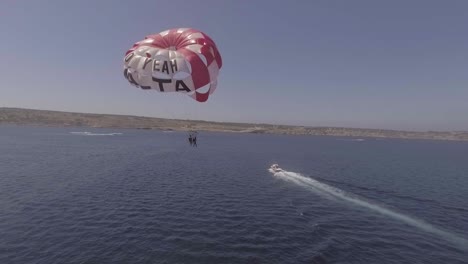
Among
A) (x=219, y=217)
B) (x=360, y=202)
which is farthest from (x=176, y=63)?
(x=360, y=202)

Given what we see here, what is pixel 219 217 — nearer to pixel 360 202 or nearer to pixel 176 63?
pixel 176 63

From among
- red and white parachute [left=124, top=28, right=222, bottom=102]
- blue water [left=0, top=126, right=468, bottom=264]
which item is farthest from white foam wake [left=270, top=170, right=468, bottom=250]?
red and white parachute [left=124, top=28, right=222, bottom=102]

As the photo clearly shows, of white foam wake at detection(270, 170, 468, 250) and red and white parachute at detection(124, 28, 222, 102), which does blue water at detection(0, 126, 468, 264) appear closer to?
white foam wake at detection(270, 170, 468, 250)

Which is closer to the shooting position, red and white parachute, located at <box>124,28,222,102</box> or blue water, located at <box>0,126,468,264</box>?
red and white parachute, located at <box>124,28,222,102</box>

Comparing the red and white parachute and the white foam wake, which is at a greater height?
the red and white parachute

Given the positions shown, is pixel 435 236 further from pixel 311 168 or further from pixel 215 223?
pixel 311 168

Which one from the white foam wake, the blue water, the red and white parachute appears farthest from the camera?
the white foam wake

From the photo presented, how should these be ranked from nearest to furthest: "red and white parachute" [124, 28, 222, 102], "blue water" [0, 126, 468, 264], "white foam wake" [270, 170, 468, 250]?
"red and white parachute" [124, 28, 222, 102] < "blue water" [0, 126, 468, 264] < "white foam wake" [270, 170, 468, 250]
